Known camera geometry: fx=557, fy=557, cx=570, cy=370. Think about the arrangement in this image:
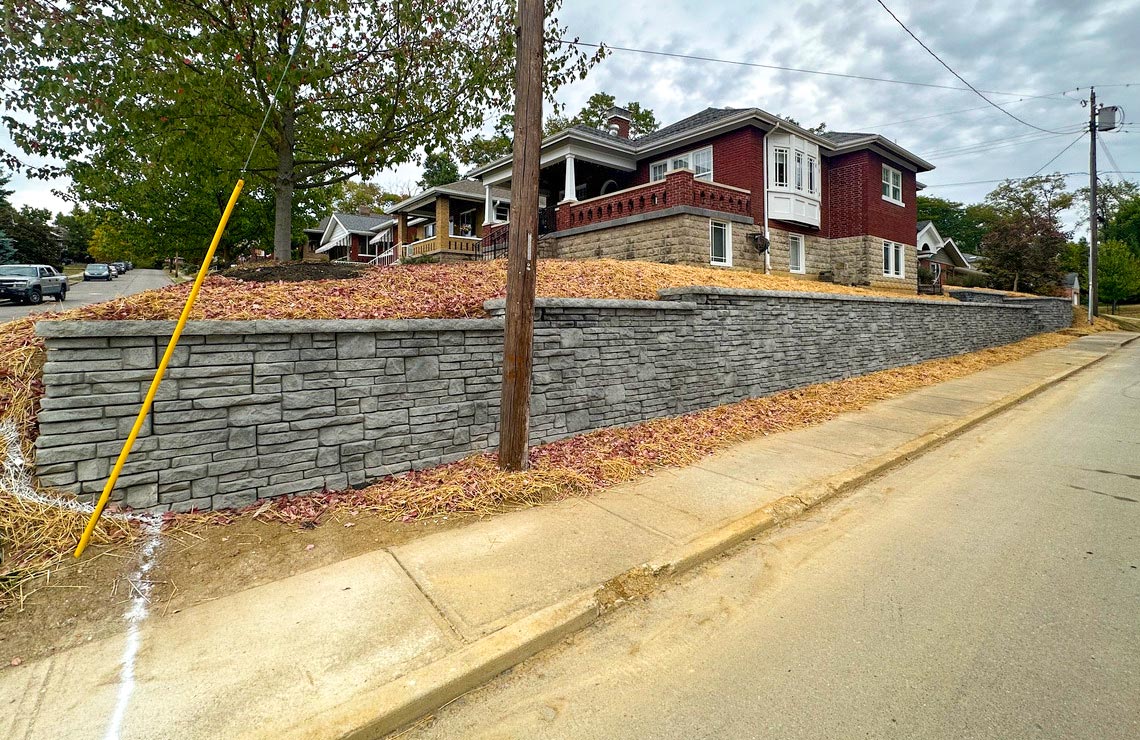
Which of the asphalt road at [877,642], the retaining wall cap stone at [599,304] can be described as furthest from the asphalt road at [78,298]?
the asphalt road at [877,642]

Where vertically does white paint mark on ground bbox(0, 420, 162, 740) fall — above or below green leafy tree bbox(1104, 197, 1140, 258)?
below

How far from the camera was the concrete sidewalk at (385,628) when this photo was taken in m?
2.23

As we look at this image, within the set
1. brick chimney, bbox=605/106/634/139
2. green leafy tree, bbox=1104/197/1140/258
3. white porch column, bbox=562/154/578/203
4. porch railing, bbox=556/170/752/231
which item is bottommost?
porch railing, bbox=556/170/752/231

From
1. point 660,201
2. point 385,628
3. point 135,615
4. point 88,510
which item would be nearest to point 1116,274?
point 660,201

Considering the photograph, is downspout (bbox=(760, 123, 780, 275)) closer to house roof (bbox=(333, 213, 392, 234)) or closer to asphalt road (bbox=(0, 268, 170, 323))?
asphalt road (bbox=(0, 268, 170, 323))

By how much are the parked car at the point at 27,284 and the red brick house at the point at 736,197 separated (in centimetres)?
1650

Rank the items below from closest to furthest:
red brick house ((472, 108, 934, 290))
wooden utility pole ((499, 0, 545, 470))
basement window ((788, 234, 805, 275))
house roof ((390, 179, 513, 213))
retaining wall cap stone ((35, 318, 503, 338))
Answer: retaining wall cap stone ((35, 318, 503, 338)) → wooden utility pole ((499, 0, 545, 470)) → red brick house ((472, 108, 934, 290)) → basement window ((788, 234, 805, 275)) → house roof ((390, 179, 513, 213))

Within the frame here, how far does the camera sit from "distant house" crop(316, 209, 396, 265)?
123ft

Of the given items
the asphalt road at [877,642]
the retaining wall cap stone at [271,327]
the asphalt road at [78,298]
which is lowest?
the asphalt road at [877,642]

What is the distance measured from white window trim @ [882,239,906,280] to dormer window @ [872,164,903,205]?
1.70 metres

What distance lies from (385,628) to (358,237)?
4239 cm

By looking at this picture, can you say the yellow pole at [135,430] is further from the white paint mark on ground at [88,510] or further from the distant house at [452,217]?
the distant house at [452,217]

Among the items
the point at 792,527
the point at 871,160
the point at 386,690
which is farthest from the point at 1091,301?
the point at 386,690

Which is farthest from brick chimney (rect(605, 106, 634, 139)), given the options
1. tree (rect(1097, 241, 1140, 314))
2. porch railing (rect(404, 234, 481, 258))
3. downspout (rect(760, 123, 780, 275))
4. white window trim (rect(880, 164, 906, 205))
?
tree (rect(1097, 241, 1140, 314))
